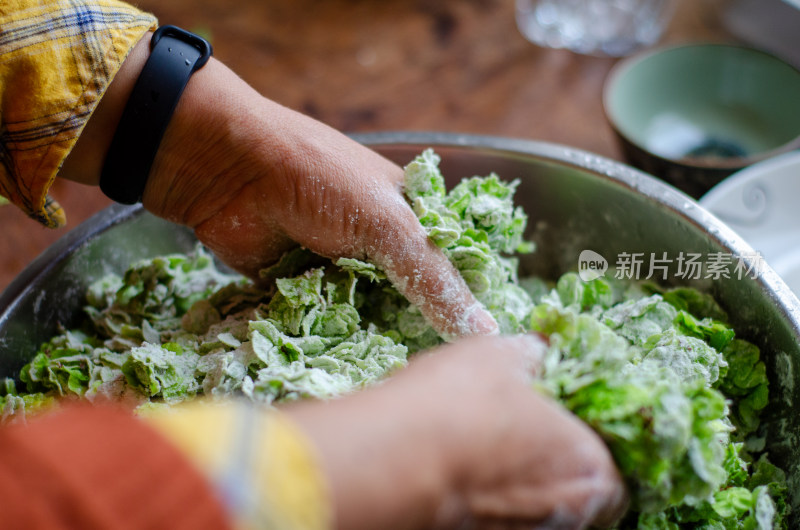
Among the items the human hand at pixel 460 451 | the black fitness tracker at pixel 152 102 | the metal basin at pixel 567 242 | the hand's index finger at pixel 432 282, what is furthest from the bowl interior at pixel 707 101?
the human hand at pixel 460 451

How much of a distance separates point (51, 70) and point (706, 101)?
143cm

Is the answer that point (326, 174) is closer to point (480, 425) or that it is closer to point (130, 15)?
point (130, 15)

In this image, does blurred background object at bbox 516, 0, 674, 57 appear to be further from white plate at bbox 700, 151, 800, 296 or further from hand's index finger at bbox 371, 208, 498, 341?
hand's index finger at bbox 371, 208, 498, 341

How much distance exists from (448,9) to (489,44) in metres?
0.21

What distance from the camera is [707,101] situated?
1.63m

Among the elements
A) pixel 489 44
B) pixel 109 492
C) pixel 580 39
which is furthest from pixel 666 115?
pixel 109 492

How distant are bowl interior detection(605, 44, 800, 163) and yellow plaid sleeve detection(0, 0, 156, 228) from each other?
107 centimetres

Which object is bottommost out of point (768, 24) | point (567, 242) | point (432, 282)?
point (567, 242)

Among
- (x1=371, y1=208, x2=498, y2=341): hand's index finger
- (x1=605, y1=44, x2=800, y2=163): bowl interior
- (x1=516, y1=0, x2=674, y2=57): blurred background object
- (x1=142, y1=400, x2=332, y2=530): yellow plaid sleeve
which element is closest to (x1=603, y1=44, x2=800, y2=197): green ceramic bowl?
(x1=605, y1=44, x2=800, y2=163): bowl interior

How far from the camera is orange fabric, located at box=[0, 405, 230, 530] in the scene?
41cm

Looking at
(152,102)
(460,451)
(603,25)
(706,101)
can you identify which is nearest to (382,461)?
(460,451)

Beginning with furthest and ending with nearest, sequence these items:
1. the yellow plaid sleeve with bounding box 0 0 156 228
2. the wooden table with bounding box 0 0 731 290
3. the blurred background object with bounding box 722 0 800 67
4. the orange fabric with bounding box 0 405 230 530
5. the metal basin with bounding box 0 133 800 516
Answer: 1. the blurred background object with bounding box 722 0 800 67
2. the wooden table with bounding box 0 0 731 290
3. the metal basin with bounding box 0 133 800 516
4. the yellow plaid sleeve with bounding box 0 0 156 228
5. the orange fabric with bounding box 0 405 230 530

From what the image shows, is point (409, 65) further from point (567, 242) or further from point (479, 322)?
point (479, 322)

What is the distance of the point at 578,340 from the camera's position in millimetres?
683
